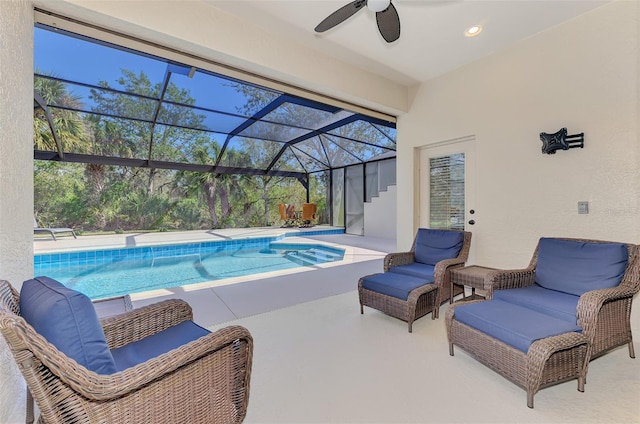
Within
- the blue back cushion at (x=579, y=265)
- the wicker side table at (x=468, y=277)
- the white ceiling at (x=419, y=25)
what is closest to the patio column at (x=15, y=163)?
the white ceiling at (x=419, y=25)

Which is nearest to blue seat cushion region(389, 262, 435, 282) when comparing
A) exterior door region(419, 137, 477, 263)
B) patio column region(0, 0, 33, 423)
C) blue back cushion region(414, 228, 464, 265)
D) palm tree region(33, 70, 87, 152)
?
Answer: blue back cushion region(414, 228, 464, 265)

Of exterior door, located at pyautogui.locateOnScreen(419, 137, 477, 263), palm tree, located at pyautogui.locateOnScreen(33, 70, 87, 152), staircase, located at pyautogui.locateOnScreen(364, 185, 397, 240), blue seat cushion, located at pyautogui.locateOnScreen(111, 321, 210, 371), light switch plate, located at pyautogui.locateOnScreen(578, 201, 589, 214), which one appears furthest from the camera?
staircase, located at pyautogui.locateOnScreen(364, 185, 397, 240)

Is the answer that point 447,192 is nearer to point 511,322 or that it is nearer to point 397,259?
point 397,259

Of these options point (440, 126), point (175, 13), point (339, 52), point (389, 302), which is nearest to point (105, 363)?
point (389, 302)

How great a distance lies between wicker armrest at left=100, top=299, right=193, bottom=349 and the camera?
1549 mm

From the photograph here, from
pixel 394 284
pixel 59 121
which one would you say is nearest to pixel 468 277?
pixel 394 284

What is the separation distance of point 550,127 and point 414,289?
241cm

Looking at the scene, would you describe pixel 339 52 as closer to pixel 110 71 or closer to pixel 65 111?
pixel 110 71

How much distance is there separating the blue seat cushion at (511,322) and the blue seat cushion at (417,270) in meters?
0.80

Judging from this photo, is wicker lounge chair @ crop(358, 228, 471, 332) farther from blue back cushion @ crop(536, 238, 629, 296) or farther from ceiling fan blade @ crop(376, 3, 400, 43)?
ceiling fan blade @ crop(376, 3, 400, 43)

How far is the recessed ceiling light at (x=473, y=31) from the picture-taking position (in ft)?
10.1

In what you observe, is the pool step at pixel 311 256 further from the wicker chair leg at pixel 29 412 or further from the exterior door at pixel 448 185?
the wicker chair leg at pixel 29 412

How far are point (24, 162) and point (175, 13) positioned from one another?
1760mm

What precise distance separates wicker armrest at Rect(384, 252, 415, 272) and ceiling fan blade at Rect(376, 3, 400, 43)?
2.30m
